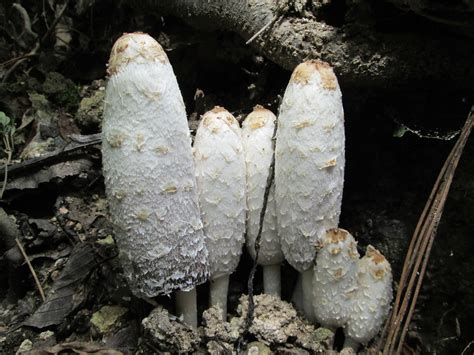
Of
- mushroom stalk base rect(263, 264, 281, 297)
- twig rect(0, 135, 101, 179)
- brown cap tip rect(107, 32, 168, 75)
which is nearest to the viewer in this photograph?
brown cap tip rect(107, 32, 168, 75)

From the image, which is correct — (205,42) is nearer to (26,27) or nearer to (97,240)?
(97,240)

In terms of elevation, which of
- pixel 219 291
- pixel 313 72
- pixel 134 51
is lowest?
pixel 219 291

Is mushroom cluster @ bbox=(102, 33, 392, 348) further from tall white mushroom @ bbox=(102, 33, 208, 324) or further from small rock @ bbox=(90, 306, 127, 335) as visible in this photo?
small rock @ bbox=(90, 306, 127, 335)

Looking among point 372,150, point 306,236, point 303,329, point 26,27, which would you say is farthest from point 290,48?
point 26,27

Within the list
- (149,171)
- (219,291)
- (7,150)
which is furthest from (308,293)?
(7,150)

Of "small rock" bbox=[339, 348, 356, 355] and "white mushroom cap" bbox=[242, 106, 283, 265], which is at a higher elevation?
"white mushroom cap" bbox=[242, 106, 283, 265]

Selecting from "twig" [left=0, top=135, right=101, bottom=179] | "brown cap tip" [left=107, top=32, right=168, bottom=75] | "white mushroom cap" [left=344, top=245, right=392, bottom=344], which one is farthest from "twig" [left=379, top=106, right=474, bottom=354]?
"twig" [left=0, top=135, right=101, bottom=179]

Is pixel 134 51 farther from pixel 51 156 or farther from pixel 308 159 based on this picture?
pixel 51 156

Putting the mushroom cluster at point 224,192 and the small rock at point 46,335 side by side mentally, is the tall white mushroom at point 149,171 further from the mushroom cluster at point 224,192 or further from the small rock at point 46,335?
the small rock at point 46,335
